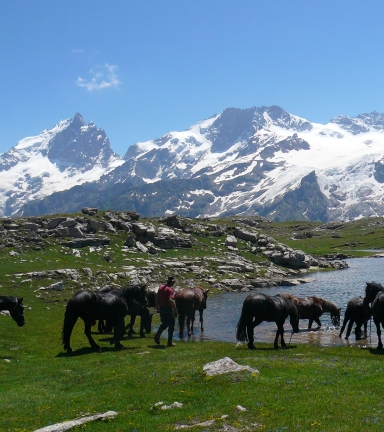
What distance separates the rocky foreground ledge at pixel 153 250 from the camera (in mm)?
55469

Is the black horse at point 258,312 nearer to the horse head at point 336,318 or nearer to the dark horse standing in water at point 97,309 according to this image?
the dark horse standing in water at point 97,309

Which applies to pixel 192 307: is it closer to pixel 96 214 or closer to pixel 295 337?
pixel 295 337

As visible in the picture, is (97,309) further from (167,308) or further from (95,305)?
(167,308)

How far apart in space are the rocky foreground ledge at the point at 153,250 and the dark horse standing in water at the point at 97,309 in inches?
774

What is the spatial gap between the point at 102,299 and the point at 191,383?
1118 centimetres

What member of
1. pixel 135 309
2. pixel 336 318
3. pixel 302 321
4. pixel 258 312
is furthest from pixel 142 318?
pixel 336 318

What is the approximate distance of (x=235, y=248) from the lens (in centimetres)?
7919

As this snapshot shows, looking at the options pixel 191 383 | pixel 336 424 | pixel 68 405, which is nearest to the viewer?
pixel 336 424

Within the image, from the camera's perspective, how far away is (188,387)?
17.1 metres

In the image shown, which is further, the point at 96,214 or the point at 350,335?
the point at 96,214

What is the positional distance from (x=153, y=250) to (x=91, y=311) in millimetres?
42767

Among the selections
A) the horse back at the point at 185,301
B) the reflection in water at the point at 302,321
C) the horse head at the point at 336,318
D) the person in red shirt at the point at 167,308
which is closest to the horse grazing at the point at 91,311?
the person in red shirt at the point at 167,308

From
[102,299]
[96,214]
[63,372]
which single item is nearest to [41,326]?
[102,299]

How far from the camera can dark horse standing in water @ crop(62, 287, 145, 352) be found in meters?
25.9
